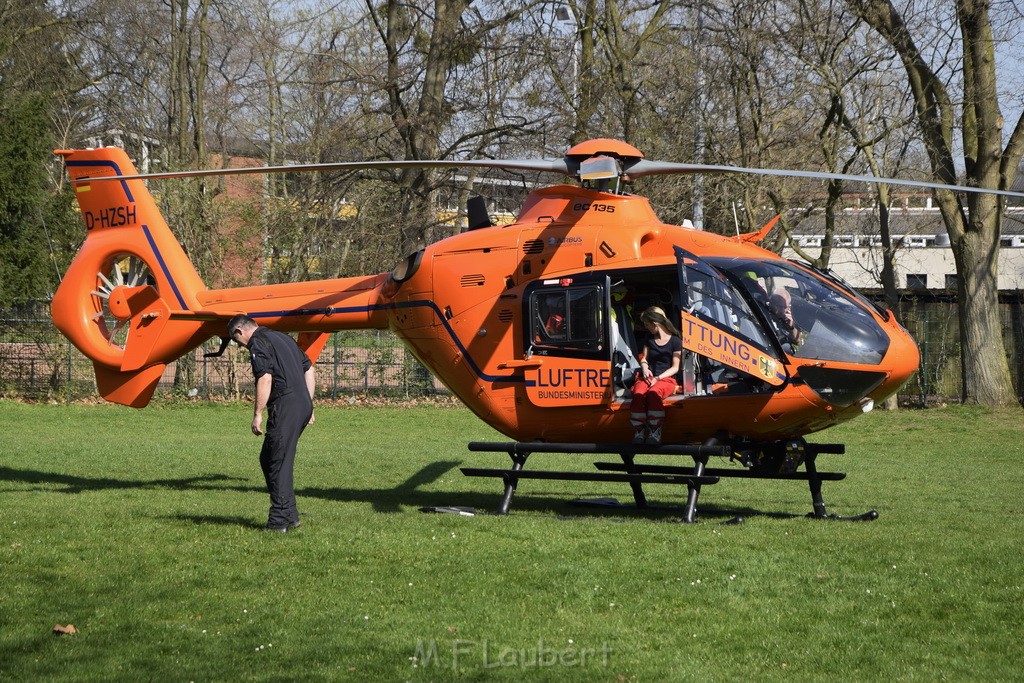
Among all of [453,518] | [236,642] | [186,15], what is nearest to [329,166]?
[453,518]

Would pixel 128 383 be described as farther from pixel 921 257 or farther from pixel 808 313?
pixel 921 257

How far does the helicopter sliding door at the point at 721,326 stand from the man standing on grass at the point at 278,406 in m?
3.69

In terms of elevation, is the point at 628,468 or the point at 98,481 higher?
the point at 628,468

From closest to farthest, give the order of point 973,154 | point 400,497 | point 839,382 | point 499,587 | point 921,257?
point 499,587 → point 839,382 → point 400,497 → point 973,154 → point 921,257

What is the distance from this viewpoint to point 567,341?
11.0 m

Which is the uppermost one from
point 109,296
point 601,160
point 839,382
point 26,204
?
point 26,204

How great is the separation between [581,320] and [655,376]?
0.97 metres

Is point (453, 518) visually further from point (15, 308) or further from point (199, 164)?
point (199, 164)

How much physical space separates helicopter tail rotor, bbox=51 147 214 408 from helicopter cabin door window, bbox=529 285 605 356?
438cm

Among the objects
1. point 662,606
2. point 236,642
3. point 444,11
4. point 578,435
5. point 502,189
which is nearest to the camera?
point 236,642

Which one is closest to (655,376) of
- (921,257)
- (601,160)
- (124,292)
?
(601,160)

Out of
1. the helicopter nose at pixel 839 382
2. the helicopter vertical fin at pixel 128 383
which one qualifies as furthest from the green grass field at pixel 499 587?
the helicopter nose at pixel 839 382

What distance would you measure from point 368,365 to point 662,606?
19.8m

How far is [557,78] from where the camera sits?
27.1 metres
